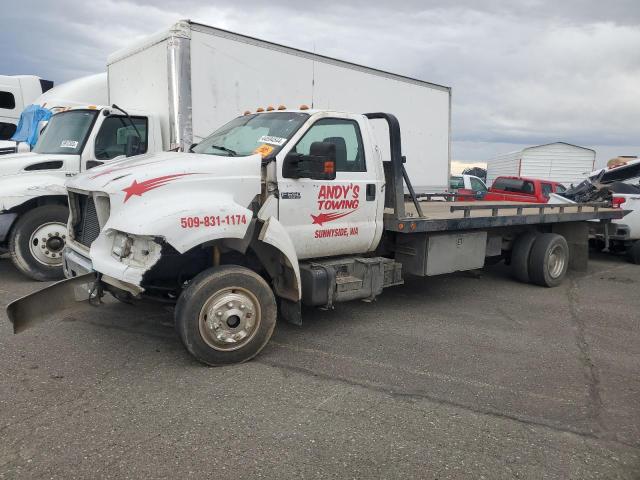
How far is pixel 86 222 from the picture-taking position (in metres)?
4.81

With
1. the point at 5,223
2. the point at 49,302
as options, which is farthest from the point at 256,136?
the point at 5,223

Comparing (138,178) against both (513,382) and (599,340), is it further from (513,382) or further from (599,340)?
(599,340)

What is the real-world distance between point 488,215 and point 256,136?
3.46m

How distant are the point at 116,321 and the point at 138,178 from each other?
194 centimetres

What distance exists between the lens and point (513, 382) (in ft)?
14.1

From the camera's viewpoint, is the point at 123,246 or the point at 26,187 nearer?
the point at 123,246

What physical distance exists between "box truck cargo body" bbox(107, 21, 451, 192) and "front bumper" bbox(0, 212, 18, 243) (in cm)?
229

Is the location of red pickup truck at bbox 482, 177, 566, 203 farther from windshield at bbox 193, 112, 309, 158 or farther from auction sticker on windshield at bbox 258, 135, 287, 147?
auction sticker on windshield at bbox 258, 135, 287, 147

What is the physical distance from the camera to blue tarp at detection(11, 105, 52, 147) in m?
8.83

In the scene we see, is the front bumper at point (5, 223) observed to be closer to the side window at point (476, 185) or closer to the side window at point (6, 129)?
the side window at point (6, 129)

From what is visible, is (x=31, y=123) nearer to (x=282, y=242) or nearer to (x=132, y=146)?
(x=132, y=146)

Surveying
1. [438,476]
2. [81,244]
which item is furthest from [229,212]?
[438,476]

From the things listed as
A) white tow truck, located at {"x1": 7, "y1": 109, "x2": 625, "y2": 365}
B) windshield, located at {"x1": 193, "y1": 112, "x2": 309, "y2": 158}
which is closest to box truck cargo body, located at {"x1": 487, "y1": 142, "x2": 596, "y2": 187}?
white tow truck, located at {"x1": 7, "y1": 109, "x2": 625, "y2": 365}

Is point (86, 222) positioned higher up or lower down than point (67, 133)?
lower down
